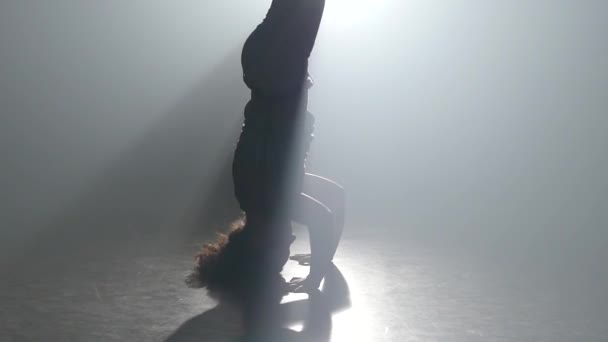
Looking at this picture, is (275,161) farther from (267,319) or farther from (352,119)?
(352,119)

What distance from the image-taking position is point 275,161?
A: 13.4 feet

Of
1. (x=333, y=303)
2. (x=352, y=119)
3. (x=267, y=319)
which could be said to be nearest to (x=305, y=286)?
(x=333, y=303)

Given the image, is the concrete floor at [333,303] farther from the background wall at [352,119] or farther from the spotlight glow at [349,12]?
the spotlight glow at [349,12]

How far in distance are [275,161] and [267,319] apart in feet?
2.72

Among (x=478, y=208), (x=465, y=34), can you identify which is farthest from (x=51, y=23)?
(x=478, y=208)

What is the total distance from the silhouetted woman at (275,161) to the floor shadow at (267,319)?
0.57 feet

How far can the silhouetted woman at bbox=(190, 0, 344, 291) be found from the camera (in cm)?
400

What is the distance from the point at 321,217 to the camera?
409 centimetres

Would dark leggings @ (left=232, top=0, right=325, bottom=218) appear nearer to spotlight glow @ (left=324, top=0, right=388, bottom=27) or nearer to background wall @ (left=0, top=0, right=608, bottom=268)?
background wall @ (left=0, top=0, right=608, bottom=268)

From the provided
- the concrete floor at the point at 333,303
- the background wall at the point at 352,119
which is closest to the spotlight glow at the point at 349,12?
the background wall at the point at 352,119

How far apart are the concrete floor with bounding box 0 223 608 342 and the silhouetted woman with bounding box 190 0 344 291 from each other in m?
0.22

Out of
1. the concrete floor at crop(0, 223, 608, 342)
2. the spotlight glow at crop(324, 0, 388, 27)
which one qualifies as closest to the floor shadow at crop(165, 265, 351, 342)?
the concrete floor at crop(0, 223, 608, 342)

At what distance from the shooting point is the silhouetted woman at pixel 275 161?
13.1 feet

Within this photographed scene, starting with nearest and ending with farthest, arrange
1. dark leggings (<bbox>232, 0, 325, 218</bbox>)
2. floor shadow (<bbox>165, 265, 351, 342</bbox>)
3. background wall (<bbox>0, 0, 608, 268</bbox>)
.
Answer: floor shadow (<bbox>165, 265, 351, 342</bbox>) → dark leggings (<bbox>232, 0, 325, 218</bbox>) → background wall (<bbox>0, 0, 608, 268</bbox>)
